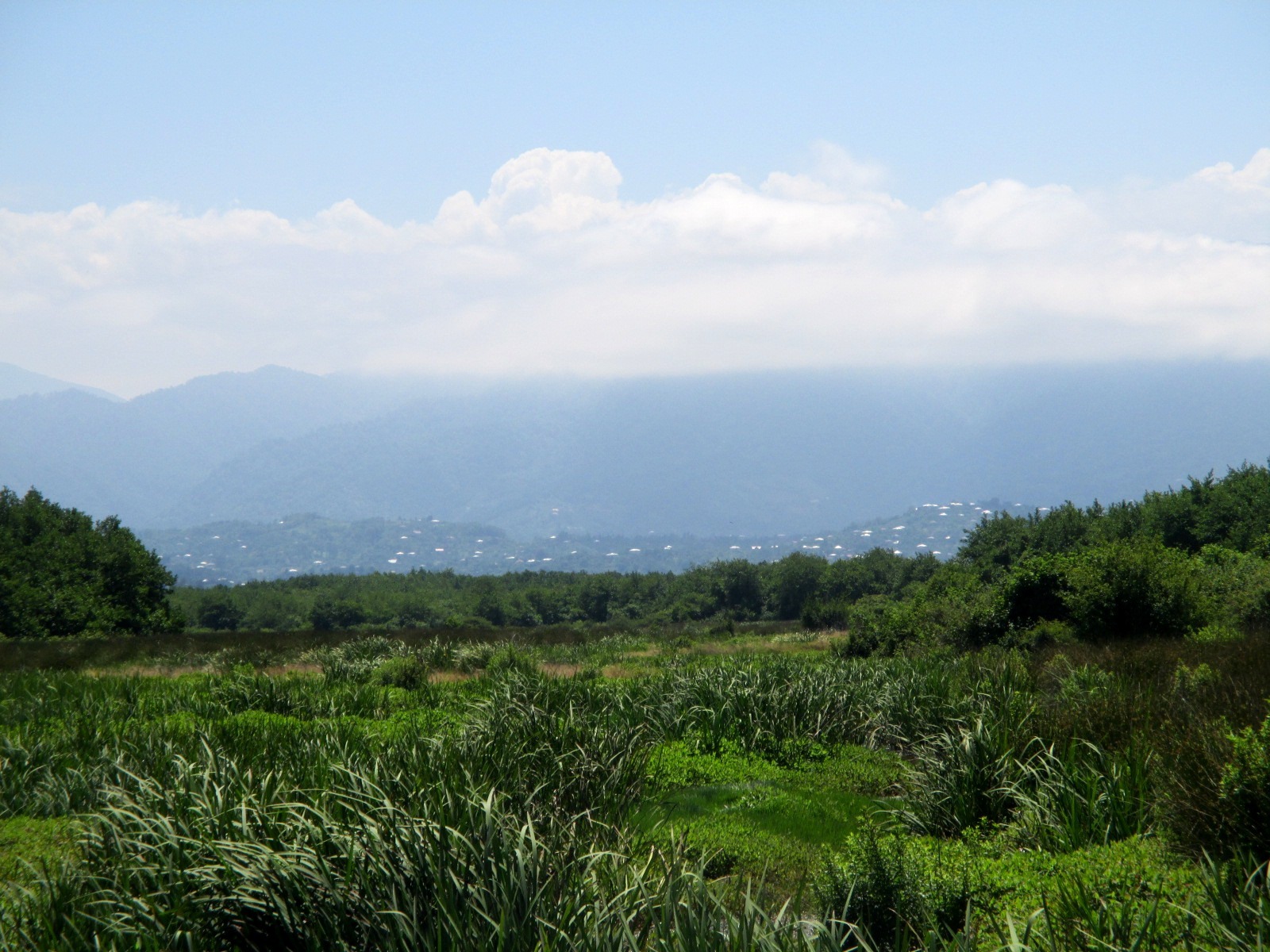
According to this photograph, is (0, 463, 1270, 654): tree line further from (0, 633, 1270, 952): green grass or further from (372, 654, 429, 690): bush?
(372, 654, 429, 690): bush

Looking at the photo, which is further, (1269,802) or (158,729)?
(158,729)

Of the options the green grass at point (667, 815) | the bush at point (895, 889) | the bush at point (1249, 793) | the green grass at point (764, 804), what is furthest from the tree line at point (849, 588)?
the bush at point (895, 889)

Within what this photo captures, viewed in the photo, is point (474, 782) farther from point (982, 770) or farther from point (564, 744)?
point (982, 770)

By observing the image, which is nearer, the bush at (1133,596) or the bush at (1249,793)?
the bush at (1249,793)

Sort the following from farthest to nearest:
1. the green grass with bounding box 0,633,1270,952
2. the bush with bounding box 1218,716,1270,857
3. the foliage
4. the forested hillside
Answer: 1. the foliage
2. the forested hillside
3. the bush with bounding box 1218,716,1270,857
4. the green grass with bounding box 0,633,1270,952

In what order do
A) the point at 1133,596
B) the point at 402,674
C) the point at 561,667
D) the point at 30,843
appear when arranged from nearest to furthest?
1. the point at 30,843
2. the point at 1133,596
3. the point at 402,674
4. the point at 561,667

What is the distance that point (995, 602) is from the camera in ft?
74.6

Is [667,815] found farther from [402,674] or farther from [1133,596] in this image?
[1133,596]

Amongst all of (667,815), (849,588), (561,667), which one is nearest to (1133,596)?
(561,667)

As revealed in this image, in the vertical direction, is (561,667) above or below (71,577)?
below

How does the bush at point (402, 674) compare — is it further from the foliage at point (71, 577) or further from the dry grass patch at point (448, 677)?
the foliage at point (71, 577)

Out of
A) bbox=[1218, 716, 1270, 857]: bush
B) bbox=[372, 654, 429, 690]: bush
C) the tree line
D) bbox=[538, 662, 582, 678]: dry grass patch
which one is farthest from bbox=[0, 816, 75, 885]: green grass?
the tree line

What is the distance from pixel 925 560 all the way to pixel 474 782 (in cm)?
7632

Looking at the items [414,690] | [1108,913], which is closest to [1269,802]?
[1108,913]
